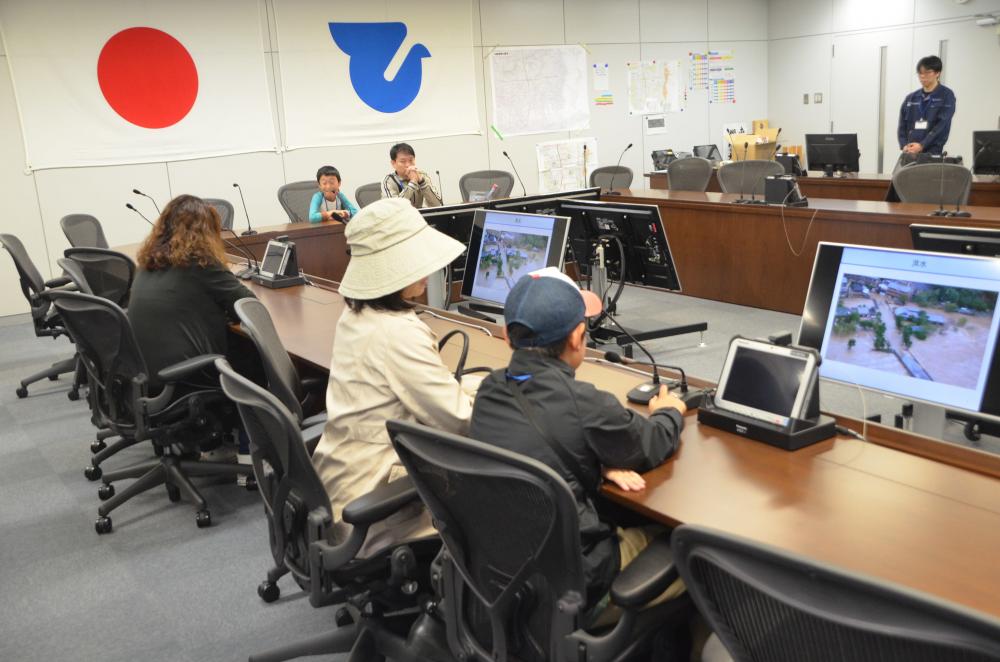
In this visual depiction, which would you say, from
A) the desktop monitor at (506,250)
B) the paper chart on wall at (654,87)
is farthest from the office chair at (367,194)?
the paper chart on wall at (654,87)

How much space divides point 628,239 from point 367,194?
3.27 m

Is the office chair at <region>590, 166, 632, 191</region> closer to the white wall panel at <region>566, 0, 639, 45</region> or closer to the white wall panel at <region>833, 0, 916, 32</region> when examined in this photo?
the white wall panel at <region>566, 0, 639, 45</region>

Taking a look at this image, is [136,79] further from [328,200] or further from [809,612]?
[809,612]

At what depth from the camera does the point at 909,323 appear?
2074 millimetres

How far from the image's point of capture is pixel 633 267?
4461mm

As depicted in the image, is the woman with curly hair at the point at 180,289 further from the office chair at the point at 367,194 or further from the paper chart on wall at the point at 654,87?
the paper chart on wall at the point at 654,87

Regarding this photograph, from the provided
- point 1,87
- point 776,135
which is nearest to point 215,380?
point 1,87

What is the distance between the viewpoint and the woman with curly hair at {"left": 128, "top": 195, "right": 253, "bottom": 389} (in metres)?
3.33

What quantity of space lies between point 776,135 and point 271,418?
9.86m

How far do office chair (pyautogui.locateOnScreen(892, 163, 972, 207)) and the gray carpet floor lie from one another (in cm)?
181

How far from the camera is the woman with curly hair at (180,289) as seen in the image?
131 inches

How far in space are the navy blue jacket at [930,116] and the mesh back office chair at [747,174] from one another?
1.79m

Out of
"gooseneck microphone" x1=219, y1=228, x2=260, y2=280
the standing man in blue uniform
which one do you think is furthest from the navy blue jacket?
"gooseneck microphone" x1=219, y1=228, x2=260, y2=280

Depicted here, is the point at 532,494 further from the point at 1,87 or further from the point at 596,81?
the point at 596,81
